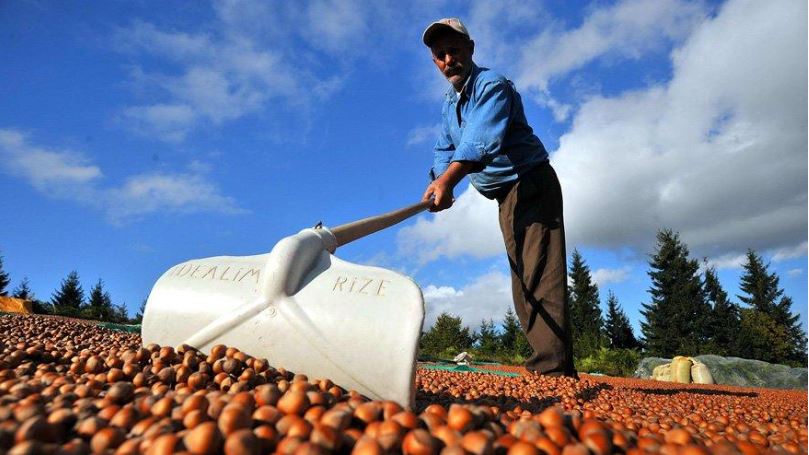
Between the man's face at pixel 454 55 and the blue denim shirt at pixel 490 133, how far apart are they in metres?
0.10

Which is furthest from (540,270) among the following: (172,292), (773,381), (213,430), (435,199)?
(773,381)

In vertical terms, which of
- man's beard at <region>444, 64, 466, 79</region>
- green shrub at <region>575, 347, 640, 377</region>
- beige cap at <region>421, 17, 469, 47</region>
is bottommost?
green shrub at <region>575, 347, 640, 377</region>

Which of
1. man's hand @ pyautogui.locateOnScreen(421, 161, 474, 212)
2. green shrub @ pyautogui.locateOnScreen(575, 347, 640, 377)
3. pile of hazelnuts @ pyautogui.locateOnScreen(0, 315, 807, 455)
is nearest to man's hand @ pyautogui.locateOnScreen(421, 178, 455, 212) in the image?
man's hand @ pyautogui.locateOnScreen(421, 161, 474, 212)

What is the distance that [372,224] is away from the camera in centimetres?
275

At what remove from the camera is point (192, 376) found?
153cm

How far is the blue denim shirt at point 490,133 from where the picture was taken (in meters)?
3.08

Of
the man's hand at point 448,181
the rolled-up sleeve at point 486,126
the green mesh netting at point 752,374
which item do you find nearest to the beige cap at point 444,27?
the rolled-up sleeve at point 486,126

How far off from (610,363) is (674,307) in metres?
13.2

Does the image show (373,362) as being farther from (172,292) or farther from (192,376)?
(172,292)

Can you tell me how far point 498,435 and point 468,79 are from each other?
→ 9.88 ft

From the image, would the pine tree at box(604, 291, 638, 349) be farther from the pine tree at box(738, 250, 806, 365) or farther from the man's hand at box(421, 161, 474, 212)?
the man's hand at box(421, 161, 474, 212)

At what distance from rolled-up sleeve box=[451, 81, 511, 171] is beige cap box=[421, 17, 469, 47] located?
20.4 inches

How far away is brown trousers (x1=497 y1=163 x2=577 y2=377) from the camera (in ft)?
11.0

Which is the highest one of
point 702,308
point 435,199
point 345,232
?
point 702,308
